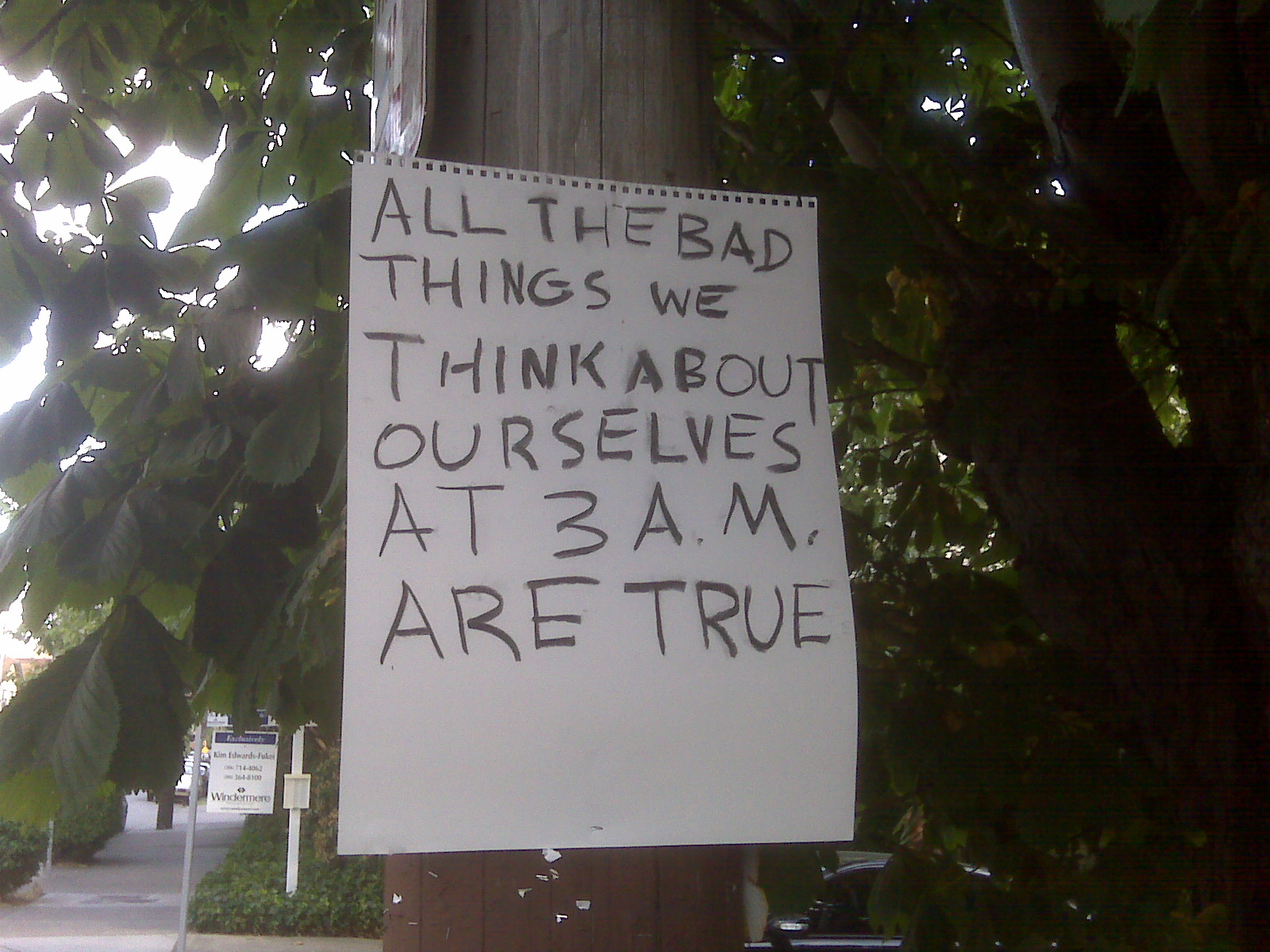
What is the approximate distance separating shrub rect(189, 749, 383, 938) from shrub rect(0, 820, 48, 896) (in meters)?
2.30

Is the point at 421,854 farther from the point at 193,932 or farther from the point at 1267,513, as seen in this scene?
the point at 193,932

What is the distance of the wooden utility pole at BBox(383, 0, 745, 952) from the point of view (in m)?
0.99

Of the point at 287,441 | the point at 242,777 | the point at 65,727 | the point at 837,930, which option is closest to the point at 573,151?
the point at 287,441

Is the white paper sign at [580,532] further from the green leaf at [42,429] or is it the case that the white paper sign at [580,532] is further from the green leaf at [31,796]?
the green leaf at [42,429]

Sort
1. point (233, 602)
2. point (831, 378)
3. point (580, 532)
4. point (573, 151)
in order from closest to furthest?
1. point (580, 532)
2. point (573, 151)
3. point (233, 602)
4. point (831, 378)

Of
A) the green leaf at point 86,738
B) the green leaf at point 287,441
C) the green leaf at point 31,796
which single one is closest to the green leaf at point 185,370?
the green leaf at point 287,441

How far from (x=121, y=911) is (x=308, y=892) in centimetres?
263

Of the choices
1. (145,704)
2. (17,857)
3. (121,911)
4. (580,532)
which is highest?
(580,532)

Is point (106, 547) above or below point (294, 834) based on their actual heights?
above

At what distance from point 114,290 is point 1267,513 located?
2.03m

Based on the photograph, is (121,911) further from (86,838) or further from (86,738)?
(86,738)

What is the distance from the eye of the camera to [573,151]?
1119 mm

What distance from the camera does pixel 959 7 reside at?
3123 mm

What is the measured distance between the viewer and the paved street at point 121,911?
1045cm
